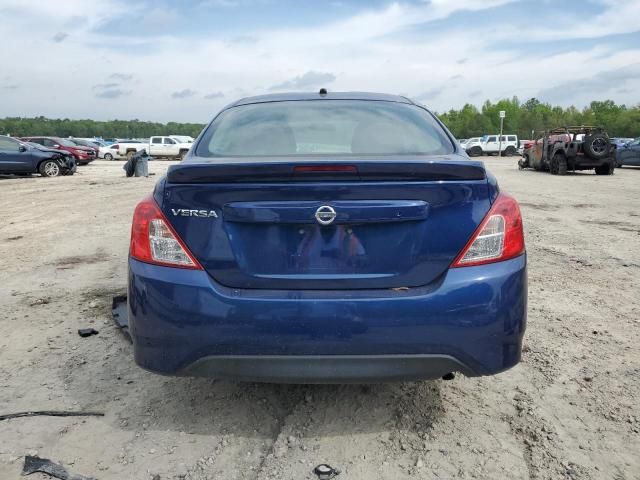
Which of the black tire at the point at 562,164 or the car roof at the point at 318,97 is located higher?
the car roof at the point at 318,97

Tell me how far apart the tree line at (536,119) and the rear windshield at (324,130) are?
81587 mm

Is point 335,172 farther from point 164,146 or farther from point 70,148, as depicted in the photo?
point 164,146

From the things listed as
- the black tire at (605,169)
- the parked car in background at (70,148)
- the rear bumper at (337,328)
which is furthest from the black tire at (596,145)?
the parked car in background at (70,148)

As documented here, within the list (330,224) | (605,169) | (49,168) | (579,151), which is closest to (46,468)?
(330,224)

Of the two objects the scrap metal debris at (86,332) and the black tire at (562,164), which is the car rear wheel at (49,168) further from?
the scrap metal debris at (86,332)

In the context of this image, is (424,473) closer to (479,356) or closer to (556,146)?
(479,356)

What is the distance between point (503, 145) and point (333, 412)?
46.7 metres

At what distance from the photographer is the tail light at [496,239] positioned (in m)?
2.38

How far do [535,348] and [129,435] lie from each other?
2581 mm

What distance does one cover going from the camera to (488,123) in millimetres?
98688

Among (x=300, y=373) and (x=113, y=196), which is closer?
(x=300, y=373)

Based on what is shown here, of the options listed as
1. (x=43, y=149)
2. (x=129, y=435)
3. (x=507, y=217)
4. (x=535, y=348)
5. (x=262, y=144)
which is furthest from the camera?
(x=43, y=149)

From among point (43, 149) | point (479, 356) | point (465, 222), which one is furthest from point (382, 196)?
point (43, 149)

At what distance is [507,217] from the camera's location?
2.45 meters
